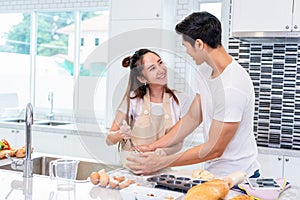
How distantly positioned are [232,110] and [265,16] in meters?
1.42

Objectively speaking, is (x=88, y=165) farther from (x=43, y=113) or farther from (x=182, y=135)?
(x=43, y=113)

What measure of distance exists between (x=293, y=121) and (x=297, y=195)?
5.84ft

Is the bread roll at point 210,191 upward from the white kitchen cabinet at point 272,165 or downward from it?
upward

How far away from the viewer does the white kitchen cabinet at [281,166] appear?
313cm

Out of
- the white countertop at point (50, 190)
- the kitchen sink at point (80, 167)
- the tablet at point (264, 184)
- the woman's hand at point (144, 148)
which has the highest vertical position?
the woman's hand at point (144, 148)

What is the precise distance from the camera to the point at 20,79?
202 inches

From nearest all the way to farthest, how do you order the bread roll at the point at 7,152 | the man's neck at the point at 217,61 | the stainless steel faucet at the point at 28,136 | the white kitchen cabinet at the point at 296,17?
1. the stainless steel faucet at the point at 28,136
2. the man's neck at the point at 217,61
3. the bread roll at the point at 7,152
4. the white kitchen cabinet at the point at 296,17

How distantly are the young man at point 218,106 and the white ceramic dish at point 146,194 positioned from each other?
272 mm

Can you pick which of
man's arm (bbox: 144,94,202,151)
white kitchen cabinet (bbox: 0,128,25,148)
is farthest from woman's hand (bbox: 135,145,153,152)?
white kitchen cabinet (bbox: 0,128,25,148)

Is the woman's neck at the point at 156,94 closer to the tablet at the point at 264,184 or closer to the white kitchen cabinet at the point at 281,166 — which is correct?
the tablet at the point at 264,184

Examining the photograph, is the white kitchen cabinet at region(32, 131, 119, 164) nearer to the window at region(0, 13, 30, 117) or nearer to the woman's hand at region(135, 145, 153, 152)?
the window at region(0, 13, 30, 117)


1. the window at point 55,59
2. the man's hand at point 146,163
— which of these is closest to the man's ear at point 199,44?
the man's hand at point 146,163

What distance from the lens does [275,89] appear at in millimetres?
3479

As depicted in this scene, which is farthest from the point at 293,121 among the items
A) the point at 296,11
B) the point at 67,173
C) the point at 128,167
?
the point at 67,173
